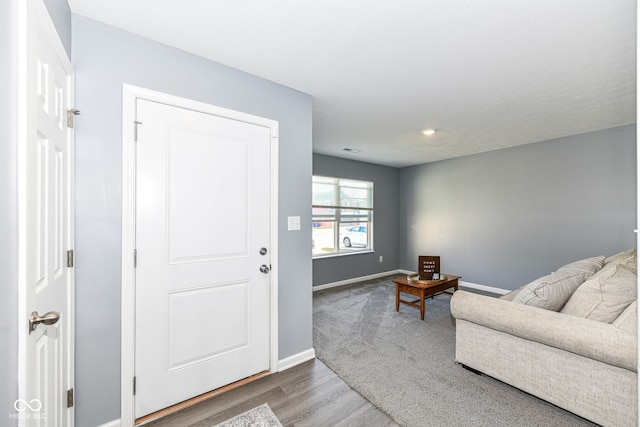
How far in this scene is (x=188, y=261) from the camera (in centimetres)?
192

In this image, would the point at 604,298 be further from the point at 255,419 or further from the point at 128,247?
the point at 128,247

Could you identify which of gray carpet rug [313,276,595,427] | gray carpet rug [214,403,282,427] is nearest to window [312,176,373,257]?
gray carpet rug [313,276,595,427]

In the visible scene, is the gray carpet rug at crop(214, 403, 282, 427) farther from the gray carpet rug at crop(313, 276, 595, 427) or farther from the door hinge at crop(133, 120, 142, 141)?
the door hinge at crop(133, 120, 142, 141)

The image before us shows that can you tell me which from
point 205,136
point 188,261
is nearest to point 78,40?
point 205,136

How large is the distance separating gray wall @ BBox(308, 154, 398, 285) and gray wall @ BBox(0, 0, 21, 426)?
4.10 meters

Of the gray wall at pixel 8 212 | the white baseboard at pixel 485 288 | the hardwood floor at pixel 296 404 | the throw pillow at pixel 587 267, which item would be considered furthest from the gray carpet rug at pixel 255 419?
the white baseboard at pixel 485 288

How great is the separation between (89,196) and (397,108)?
269cm

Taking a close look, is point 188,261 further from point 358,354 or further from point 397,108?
point 397,108

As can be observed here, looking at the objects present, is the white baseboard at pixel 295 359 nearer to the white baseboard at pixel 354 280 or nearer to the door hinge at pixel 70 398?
the door hinge at pixel 70 398

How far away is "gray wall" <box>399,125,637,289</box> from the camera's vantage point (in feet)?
11.6

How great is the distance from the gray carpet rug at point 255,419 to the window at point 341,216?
127 inches

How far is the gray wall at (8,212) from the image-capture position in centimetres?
81

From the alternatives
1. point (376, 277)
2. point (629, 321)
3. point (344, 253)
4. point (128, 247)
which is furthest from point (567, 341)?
point (376, 277)

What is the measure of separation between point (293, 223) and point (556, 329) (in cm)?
193
